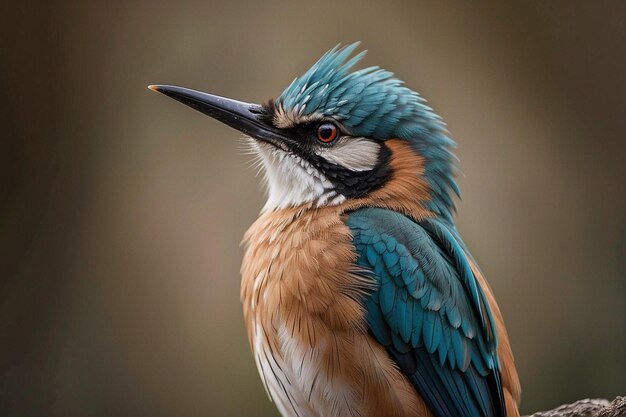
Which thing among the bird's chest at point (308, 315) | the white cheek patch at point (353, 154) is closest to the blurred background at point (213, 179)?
the white cheek patch at point (353, 154)

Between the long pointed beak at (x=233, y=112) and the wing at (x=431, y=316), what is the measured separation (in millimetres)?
689

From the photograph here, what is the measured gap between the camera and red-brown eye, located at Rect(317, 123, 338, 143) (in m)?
4.32

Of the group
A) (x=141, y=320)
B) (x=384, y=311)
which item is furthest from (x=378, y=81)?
(x=141, y=320)

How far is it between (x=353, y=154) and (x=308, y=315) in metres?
0.91

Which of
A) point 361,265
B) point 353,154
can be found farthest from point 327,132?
point 361,265

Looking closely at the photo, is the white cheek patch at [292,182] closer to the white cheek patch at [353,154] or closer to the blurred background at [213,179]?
the white cheek patch at [353,154]

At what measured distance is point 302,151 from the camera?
438cm

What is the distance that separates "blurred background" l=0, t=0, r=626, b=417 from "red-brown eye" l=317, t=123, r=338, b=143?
3012 mm

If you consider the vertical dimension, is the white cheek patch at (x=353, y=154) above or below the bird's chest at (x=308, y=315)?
above

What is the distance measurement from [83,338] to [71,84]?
101 inches

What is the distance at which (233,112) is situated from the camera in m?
4.50

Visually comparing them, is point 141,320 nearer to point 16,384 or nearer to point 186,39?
point 16,384

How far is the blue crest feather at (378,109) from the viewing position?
4320mm

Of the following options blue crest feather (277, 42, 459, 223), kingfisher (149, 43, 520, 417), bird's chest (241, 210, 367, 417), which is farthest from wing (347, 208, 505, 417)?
blue crest feather (277, 42, 459, 223)
